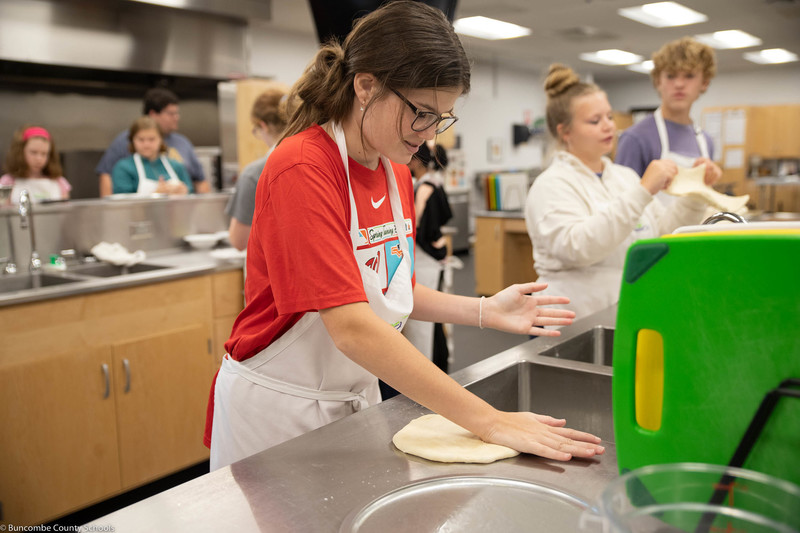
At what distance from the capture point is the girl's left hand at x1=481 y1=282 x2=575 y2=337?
123 cm

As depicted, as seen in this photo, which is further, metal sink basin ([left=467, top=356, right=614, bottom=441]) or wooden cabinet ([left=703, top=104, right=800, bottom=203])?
Answer: wooden cabinet ([left=703, top=104, right=800, bottom=203])

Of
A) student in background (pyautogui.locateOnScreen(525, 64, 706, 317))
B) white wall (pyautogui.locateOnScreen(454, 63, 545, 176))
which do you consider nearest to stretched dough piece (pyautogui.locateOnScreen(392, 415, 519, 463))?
student in background (pyautogui.locateOnScreen(525, 64, 706, 317))

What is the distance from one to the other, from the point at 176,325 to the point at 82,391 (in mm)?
499

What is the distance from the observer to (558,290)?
2205 millimetres

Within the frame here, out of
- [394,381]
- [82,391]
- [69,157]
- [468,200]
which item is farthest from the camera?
[468,200]

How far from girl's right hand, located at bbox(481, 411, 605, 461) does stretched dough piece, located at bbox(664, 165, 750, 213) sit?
122 cm

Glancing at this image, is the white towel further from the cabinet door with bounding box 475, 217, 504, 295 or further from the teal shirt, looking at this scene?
the cabinet door with bounding box 475, 217, 504, 295

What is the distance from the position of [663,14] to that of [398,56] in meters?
7.72

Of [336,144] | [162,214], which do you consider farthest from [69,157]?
[336,144]

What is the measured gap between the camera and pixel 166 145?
488 cm

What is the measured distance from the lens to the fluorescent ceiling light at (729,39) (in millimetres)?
8797

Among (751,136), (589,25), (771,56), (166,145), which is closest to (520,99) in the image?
(751,136)

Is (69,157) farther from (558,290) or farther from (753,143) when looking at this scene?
(753,143)

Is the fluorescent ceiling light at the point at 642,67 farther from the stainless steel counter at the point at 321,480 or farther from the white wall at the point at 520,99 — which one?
the stainless steel counter at the point at 321,480
